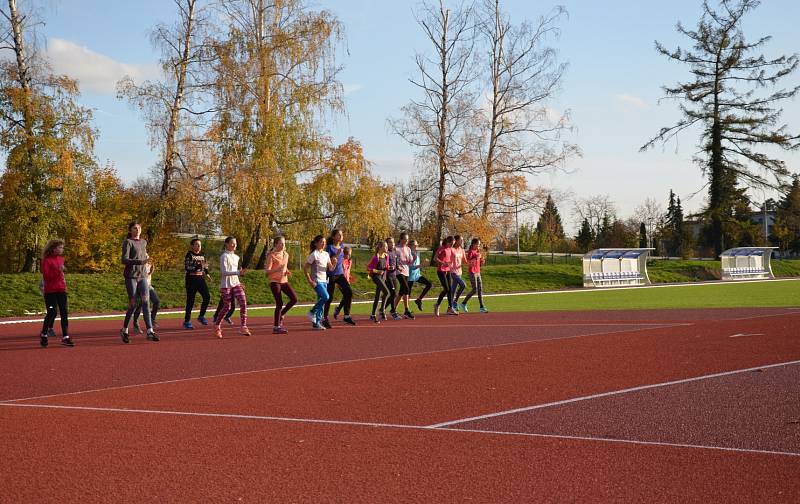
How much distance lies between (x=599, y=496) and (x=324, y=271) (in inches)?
460

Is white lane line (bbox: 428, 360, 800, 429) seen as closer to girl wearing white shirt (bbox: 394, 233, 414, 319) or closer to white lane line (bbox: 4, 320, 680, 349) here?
white lane line (bbox: 4, 320, 680, 349)

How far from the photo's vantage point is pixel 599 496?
4.69 m

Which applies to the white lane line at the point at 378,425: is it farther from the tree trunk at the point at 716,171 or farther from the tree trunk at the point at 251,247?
the tree trunk at the point at 716,171

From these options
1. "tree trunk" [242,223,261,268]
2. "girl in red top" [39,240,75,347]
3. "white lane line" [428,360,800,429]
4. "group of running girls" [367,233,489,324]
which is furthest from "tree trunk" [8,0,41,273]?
"white lane line" [428,360,800,429]

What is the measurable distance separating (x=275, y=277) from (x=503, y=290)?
77.6 ft

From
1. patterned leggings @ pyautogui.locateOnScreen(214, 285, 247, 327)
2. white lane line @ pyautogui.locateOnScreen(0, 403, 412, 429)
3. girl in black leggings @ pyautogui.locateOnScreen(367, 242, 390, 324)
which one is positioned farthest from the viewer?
girl in black leggings @ pyautogui.locateOnScreen(367, 242, 390, 324)

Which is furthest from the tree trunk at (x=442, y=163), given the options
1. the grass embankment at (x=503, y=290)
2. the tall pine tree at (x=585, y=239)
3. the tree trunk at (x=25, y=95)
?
the tall pine tree at (x=585, y=239)

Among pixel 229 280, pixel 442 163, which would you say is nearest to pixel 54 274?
pixel 229 280

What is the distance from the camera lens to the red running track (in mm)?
4961

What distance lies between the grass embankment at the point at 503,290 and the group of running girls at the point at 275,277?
5279 millimetres

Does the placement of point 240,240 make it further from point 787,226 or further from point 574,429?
point 787,226

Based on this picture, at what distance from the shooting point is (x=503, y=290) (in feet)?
125

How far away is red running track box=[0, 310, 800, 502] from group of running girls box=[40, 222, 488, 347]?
1.19 metres

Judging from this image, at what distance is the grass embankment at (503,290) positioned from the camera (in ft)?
82.8
